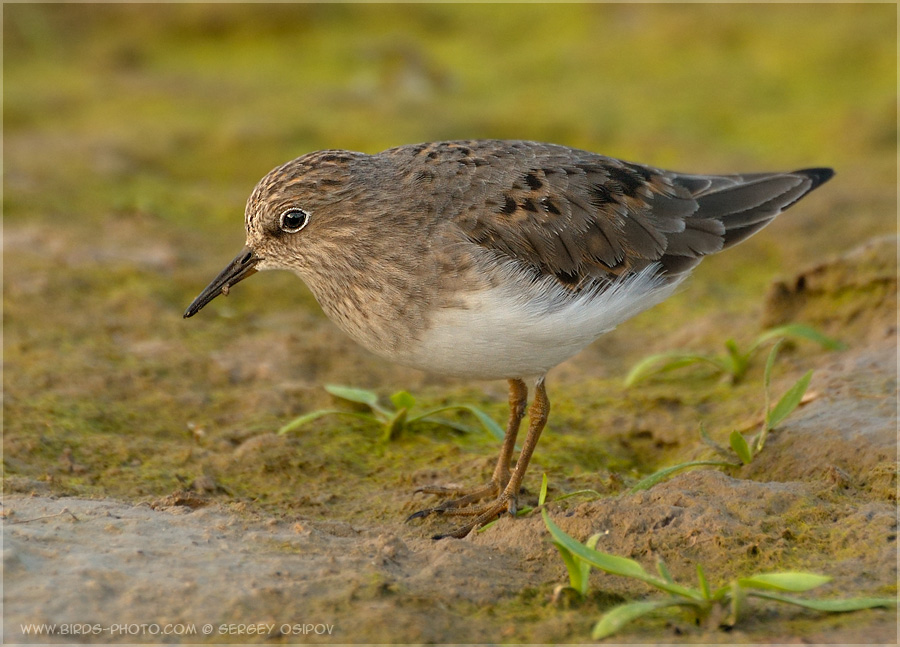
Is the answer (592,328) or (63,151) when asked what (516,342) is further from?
(63,151)

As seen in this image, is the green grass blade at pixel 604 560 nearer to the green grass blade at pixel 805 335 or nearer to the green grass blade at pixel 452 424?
the green grass blade at pixel 452 424

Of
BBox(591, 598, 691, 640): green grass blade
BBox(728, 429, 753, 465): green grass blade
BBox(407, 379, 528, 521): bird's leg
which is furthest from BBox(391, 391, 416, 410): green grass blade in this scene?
BBox(591, 598, 691, 640): green grass blade

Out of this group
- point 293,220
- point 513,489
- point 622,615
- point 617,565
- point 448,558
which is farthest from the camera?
point 293,220

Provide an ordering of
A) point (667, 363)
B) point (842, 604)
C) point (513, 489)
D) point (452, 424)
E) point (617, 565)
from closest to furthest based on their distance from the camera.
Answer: point (842, 604), point (617, 565), point (513, 489), point (452, 424), point (667, 363)

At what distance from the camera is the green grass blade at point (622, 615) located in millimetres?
3686

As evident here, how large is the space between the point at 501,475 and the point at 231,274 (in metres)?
2.09

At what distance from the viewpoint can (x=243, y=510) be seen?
505 cm

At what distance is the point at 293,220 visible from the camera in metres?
5.89

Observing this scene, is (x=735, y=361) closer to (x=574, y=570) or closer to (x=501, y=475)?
(x=501, y=475)

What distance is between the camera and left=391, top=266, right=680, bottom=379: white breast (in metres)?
5.25

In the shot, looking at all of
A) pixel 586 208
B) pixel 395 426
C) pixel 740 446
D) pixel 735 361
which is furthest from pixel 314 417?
pixel 735 361

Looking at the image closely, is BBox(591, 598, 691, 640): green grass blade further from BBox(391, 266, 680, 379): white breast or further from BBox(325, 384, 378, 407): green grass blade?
BBox(325, 384, 378, 407): green grass blade

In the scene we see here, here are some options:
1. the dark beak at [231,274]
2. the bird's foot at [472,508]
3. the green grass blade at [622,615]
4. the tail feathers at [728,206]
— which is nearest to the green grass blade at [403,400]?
the bird's foot at [472,508]

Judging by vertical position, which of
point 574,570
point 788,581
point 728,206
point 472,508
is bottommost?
point 472,508
